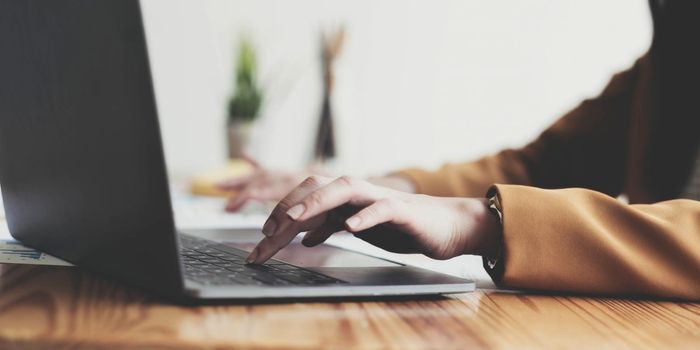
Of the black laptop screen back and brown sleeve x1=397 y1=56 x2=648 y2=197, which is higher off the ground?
the black laptop screen back

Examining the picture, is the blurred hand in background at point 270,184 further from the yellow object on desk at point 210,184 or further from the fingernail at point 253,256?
the fingernail at point 253,256

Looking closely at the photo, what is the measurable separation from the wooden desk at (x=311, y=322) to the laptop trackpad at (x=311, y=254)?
0.39ft

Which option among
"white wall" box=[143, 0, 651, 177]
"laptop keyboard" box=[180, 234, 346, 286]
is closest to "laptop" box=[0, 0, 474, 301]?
"laptop keyboard" box=[180, 234, 346, 286]

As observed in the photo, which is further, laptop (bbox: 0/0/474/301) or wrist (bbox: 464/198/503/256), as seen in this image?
wrist (bbox: 464/198/503/256)

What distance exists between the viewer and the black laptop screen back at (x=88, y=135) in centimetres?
41

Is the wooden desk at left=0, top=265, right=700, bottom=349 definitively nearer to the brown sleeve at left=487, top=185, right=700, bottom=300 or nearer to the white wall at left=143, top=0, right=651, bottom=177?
the brown sleeve at left=487, top=185, right=700, bottom=300

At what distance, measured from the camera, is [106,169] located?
463mm

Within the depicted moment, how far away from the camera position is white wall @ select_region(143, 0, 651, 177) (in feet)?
8.04

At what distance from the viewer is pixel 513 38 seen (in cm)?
253

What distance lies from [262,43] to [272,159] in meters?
0.42

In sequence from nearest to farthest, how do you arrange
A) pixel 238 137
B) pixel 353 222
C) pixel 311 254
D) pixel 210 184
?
pixel 353 222 → pixel 311 254 → pixel 210 184 → pixel 238 137

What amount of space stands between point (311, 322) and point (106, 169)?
0.17m

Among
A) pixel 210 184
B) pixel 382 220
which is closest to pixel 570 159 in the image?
pixel 210 184

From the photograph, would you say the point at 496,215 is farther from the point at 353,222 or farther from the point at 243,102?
the point at 243,102
